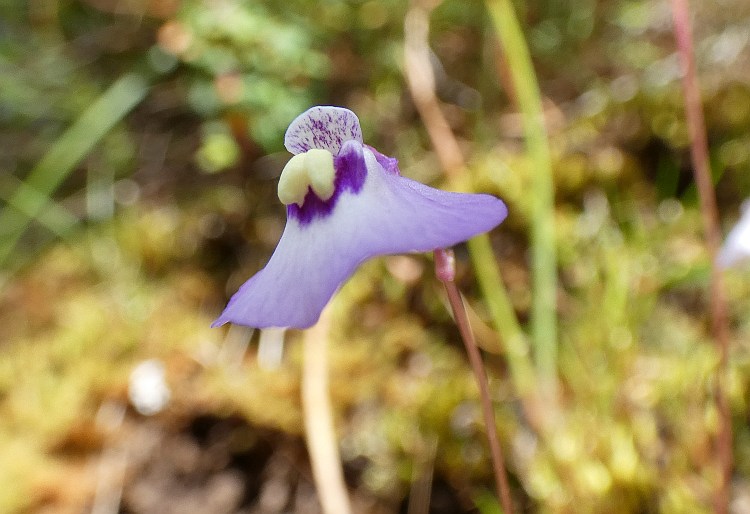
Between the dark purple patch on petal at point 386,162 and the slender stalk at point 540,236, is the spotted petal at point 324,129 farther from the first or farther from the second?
the slender stalk at point 540,236

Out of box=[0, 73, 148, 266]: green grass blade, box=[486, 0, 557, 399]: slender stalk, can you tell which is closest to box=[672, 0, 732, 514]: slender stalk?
box=[486, 0, 557, 399]: slender stalk

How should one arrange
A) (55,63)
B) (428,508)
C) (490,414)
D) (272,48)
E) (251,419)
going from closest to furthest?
(490,414), (428,508), (251,419), (272,48), (55,63)

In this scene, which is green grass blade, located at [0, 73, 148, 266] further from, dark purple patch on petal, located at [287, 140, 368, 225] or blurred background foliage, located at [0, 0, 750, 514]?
dark purple patch on petal, located at [287, 140, 368, 225]

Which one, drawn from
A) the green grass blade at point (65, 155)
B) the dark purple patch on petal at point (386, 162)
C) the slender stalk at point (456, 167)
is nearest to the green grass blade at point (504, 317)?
the slender stalk at point (456, 167)

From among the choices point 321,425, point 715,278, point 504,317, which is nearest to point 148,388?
point 321,425

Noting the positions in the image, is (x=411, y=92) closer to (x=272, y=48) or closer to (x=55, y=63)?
(x=272, y=48)

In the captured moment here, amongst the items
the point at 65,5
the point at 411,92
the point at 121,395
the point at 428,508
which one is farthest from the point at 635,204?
the point at 65,5
